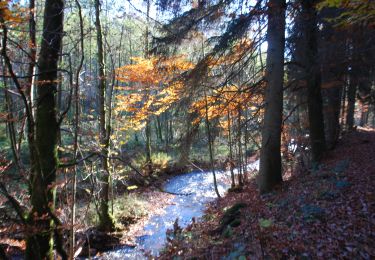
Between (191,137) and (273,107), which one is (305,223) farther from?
(191,137)

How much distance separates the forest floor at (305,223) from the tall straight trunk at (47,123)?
2.75 meters

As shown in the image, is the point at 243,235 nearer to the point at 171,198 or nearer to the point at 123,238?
the point at 123,238

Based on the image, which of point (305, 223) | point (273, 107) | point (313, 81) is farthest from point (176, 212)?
point (305, 223)

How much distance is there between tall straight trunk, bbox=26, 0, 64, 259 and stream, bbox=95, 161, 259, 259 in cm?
204

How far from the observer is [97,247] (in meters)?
8.62

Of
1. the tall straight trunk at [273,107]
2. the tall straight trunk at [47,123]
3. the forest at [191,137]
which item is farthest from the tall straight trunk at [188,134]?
the tall straight trunk at [47,123]

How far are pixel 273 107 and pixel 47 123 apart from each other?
5412mm

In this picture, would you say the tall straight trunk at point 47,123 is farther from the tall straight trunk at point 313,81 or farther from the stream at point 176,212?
the tall straight trunk at point 313,81

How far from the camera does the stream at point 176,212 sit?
8.41 metres

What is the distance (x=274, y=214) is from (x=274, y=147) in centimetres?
216

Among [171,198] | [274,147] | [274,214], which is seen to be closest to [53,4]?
[274,214]

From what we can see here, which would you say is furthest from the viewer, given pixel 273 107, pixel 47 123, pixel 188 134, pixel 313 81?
pixel 313 81

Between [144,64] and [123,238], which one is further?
[144,64]

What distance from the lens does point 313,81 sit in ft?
27.7
